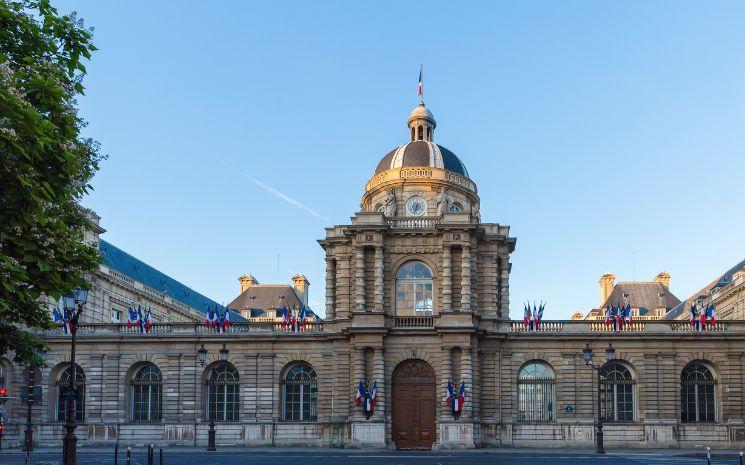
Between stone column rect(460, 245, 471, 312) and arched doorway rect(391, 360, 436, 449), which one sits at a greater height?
stone column rect(460, 245, 471, 312)

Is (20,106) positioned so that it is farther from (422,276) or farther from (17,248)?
(422,276)

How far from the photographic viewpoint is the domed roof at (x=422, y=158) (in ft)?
193

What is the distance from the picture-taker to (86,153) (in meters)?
24.2

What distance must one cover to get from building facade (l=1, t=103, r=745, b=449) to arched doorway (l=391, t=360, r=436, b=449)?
73mm

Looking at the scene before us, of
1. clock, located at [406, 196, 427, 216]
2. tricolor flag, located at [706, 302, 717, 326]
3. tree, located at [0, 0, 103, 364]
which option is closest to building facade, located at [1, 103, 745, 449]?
tricolor flag, located at [706, 302, 717, 326]

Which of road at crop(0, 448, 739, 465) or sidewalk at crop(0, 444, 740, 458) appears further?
sidewalk at crop(0, 444, 740, 458)

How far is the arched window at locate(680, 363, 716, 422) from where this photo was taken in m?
51.7

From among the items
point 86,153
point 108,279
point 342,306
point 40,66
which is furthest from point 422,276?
point 40,66

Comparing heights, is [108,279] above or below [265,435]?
above

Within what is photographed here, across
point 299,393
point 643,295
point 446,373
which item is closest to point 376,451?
point 446,373

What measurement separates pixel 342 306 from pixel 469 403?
8957 mm

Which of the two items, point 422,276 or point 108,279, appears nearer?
point 422,276

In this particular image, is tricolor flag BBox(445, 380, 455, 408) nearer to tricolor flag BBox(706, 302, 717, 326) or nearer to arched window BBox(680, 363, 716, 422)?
arched window BBox(680, 363, 716, 422)

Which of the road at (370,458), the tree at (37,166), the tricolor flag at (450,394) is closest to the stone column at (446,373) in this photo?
the tricolor flag at (450,394)
